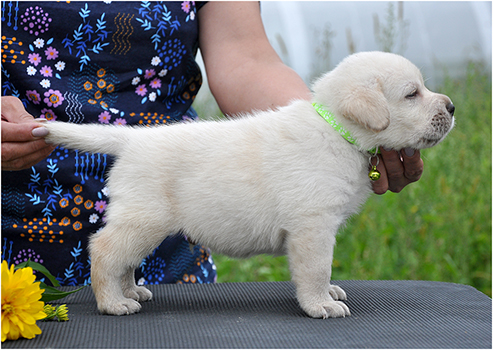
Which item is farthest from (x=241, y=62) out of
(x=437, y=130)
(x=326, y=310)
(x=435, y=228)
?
(x=435, y=228)

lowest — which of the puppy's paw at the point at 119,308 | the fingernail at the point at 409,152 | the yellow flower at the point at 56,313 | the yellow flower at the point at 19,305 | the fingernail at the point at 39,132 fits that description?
the puppy's paw at the point at 119,308

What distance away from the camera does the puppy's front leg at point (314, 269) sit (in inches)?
64.4

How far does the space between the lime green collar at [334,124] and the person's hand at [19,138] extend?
0.87m

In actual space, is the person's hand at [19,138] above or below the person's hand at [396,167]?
above

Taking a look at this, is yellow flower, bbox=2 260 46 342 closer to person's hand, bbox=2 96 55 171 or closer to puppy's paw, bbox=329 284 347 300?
person's hand, bbox=2 96 55 171

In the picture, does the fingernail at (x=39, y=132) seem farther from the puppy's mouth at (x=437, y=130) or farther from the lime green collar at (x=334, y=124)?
the puppy's mouth at (x=437, y=130)

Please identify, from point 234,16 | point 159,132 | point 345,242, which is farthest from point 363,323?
point 345,242

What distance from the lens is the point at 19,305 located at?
4.36 ft

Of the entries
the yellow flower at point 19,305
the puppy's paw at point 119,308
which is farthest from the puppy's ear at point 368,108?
the yellow flower at point 19,305

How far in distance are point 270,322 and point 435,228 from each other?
92.6 inches

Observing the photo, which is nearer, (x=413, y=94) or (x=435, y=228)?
(x=413, y=94)

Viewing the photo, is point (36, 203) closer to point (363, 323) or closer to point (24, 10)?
point (24, 10)

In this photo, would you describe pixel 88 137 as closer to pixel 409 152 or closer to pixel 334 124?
pixel 334 124

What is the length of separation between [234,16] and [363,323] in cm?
143
